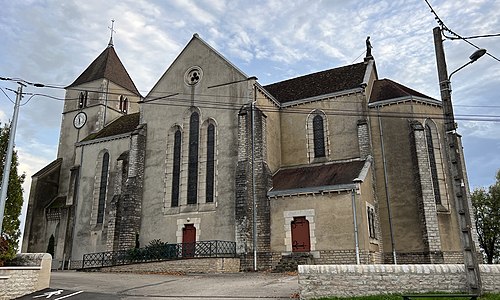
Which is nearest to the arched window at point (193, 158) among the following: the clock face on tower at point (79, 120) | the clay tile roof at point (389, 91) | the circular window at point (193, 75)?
the circular window at point (193, 75)

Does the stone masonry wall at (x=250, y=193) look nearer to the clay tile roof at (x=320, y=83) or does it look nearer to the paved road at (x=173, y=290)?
the clay tile roof at (x=320, y=83)

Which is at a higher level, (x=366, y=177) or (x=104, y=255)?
(x=366, y=177)

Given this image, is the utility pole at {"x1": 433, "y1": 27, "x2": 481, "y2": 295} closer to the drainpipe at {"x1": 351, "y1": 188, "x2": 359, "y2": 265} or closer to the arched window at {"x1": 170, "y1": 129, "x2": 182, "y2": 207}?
the drainpipe at {"x1": 351, "y1": 188, "x2": 359, "y2": 265}

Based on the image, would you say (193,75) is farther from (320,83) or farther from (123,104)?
(123,104)

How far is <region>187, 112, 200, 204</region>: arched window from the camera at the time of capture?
24013mm

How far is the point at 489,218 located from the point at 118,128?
107 ft

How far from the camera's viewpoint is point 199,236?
2264cm

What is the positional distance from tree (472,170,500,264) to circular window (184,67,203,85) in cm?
2707

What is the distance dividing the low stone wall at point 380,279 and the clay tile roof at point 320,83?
1547 centimetres

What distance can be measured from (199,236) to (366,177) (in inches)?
379

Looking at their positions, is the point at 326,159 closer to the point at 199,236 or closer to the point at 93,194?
the point at 199,236

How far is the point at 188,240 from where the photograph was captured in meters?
23.0

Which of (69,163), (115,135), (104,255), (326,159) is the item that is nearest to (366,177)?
(326,159)

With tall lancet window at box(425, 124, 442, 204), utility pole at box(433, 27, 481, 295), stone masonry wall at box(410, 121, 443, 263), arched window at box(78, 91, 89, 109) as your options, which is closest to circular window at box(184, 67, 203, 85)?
stone masonry wall at box(410, 121, 443, 263)
